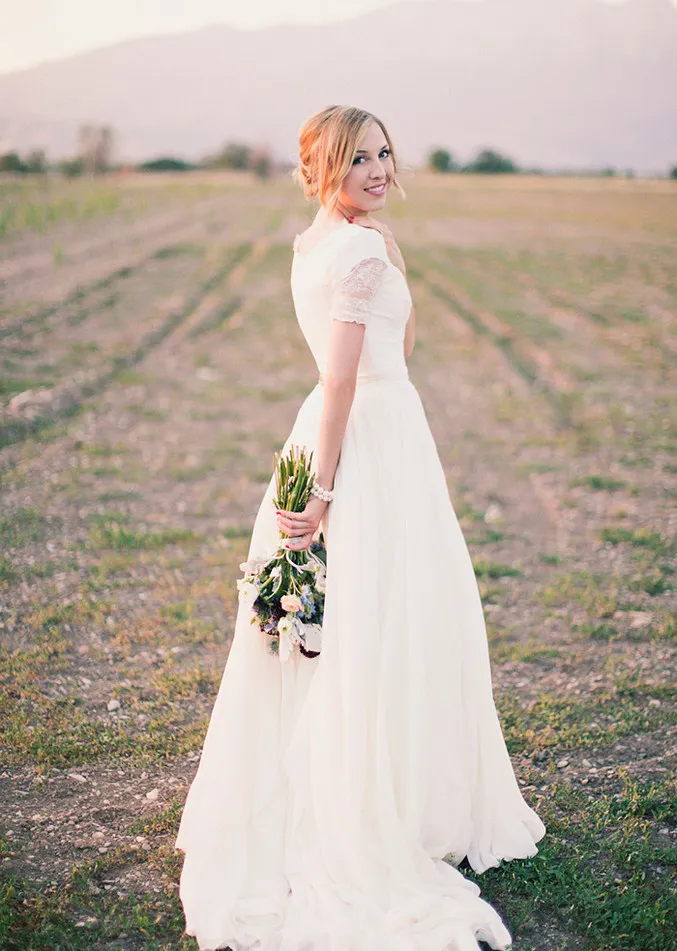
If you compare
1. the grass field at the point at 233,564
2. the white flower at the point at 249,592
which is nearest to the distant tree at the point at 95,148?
the grass field at the point at 233,564

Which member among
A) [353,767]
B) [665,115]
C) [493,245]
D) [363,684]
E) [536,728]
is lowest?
[536,728]

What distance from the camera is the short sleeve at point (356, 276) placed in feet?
8.40

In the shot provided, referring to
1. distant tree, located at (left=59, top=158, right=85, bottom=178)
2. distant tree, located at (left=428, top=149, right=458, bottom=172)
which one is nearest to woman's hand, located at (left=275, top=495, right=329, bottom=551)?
distant tree, located at (left=59, top=158, right=85, bottom=178)

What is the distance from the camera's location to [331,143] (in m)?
2.61

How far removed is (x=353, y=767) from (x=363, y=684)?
0.27 meters

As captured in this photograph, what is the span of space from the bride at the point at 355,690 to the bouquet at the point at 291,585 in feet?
0.17

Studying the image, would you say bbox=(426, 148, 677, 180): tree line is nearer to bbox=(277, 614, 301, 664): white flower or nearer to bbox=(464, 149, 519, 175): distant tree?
bbox=(464, 149, 519, 175): distant tree

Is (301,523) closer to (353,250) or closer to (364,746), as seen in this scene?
(364,746)

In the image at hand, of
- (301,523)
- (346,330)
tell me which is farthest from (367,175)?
(301,523)

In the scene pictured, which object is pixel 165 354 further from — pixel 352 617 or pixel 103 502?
pixel 352 617

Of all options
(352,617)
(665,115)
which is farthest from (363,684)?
(665,115)

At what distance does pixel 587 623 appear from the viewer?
509 cm

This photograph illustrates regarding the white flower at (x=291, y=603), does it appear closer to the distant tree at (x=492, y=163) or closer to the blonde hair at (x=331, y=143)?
the blonde hair at (x=331, y=143)

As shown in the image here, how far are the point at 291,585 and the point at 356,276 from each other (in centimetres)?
105
